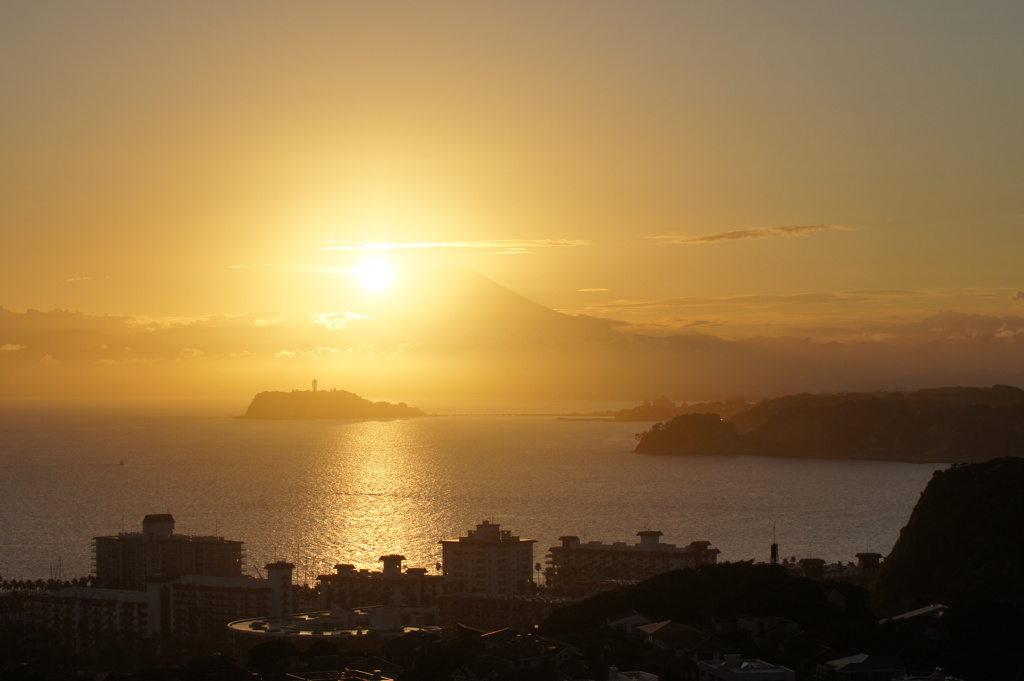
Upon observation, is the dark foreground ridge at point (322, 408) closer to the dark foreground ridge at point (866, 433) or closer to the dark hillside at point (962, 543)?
the dark foreground ridge at point (866, 433)

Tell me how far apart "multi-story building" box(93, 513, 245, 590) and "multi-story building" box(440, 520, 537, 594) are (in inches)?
248

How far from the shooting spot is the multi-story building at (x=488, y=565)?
100 ft

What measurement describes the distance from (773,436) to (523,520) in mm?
59921

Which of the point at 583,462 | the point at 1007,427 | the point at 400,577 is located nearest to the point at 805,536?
the point at 400,577

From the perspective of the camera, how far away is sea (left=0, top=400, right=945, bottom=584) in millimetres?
42031

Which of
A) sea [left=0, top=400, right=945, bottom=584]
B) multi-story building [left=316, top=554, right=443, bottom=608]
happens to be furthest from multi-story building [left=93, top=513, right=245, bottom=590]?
multi-story building [left=316, top=554, right=443, bottom=608]

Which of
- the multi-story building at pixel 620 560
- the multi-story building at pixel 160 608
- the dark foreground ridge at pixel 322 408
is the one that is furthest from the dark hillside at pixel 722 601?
the dark foreground ridge at pixel 322 408

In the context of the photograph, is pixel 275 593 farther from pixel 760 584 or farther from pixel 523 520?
pixel 523 520

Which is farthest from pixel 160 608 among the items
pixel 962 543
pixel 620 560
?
pixel 962 543

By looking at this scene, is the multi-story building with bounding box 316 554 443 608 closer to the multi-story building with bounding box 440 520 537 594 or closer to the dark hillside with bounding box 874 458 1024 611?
the multi-story building with bounding box 440 520 537 594

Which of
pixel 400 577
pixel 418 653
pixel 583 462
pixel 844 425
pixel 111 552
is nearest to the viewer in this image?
pixel 418 653

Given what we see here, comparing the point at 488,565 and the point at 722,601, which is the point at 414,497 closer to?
the point at 488,565

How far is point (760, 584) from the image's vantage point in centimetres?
2052

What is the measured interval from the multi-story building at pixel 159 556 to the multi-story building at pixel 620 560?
937 cm
